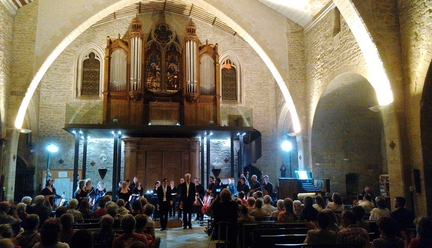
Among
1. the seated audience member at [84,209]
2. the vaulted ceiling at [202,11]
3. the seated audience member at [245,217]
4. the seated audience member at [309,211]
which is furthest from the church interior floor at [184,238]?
the vaulted ceiling at [202,11]

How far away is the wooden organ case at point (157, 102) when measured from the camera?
48.8 feet

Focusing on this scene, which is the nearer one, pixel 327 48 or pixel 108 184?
pixel 327 48

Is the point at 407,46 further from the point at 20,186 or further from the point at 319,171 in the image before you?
the point at 20,186

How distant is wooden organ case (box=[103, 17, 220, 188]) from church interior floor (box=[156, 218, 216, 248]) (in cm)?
514

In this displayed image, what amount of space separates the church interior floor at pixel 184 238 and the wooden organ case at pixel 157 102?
514 cm

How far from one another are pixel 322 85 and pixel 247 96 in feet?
19.7

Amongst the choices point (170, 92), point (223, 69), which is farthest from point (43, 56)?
point (223, 69)

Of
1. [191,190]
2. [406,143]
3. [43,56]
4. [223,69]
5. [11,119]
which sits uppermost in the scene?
[223,69]

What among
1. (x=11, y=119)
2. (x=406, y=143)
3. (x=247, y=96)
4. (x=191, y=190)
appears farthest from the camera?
(x=247, y=96)

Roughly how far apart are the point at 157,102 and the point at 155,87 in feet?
4.08

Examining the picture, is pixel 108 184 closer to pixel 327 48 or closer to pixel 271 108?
pixel 271 108

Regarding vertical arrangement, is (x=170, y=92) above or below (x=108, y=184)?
above

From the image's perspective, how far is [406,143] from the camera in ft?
27.6

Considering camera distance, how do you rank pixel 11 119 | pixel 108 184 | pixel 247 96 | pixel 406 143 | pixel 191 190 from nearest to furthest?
pixel 406 143, pixel 191 190, pixel 11 119, pixel 108 184, pixel 247 96
